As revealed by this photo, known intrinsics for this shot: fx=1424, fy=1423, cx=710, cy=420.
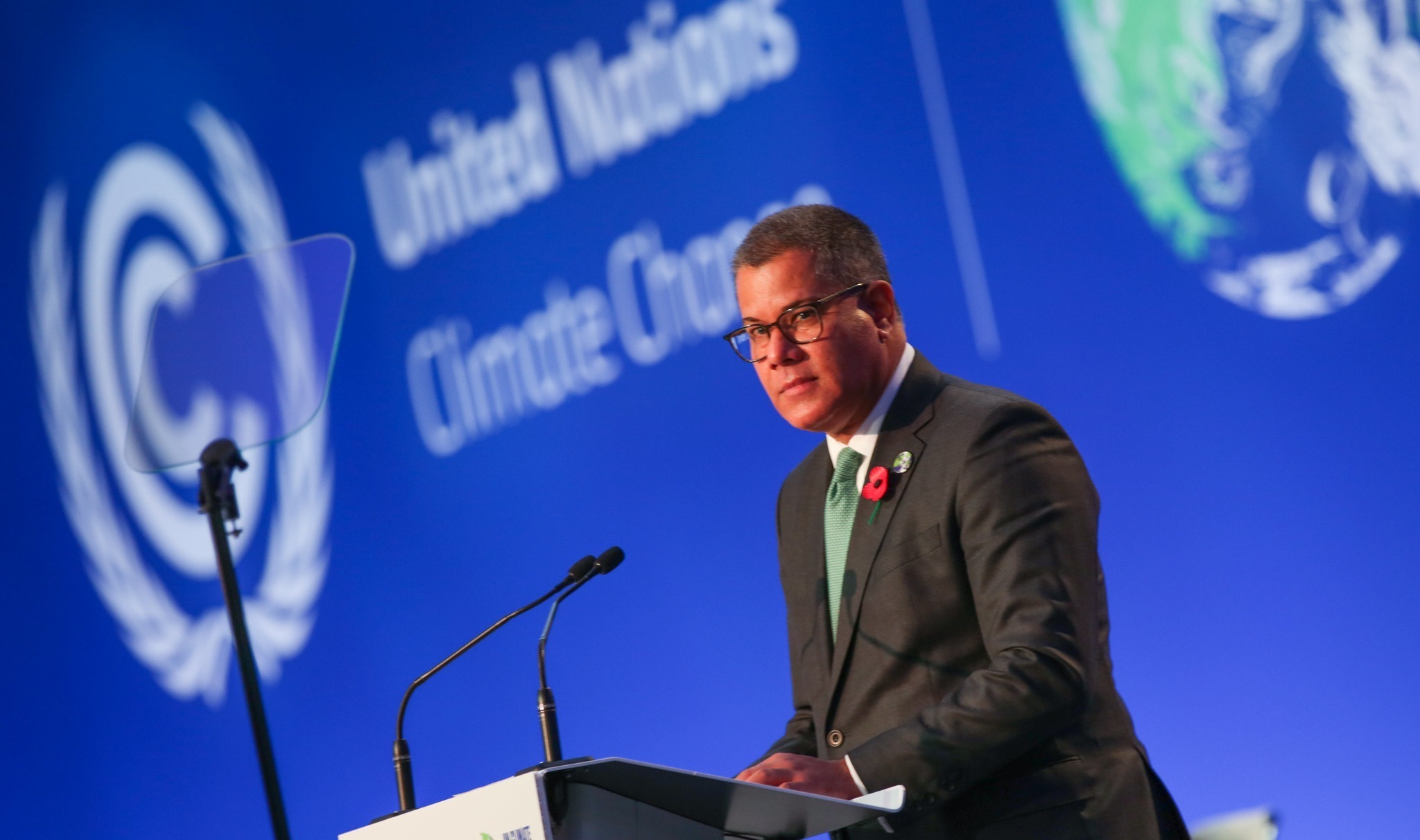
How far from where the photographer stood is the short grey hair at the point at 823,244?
2.30 meters

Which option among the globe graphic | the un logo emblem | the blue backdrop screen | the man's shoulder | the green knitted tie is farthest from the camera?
the un logo emblem

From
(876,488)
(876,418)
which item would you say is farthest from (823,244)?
(876,488)

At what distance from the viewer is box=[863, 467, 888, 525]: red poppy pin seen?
7.14ft

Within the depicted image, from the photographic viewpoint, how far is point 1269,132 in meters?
2.94

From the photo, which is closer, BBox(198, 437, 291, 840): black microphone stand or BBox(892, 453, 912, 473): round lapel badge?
BBox(198, 437, 291, 840): black microphone stand

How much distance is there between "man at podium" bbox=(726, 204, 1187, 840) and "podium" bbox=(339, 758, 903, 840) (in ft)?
0.25

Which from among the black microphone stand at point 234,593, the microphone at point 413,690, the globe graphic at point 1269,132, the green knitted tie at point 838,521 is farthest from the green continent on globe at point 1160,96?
the black microphone stand at point 234,593

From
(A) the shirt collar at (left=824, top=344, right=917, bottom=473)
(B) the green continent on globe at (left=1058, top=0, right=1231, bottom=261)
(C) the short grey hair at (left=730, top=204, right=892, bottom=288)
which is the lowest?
(A) the shirt collar at (left=824, top=344, right=917, bottom=473)

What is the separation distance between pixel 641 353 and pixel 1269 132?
1790mm

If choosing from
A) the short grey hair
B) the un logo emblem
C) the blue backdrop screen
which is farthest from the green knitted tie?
the un logo emblem

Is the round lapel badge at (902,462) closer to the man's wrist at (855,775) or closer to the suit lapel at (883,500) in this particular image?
the suit lapel at (883,500)

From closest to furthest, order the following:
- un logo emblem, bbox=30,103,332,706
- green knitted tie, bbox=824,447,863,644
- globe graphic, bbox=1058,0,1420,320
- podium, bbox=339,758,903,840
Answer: podium, bbox=339,758,903,840
green knitted tie, bbox=824,447,863,644
globe graphic, bbox=1058,0,1420,320
un logo emblem, bbox=30,103,332,706

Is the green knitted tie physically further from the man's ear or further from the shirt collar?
the man's ear

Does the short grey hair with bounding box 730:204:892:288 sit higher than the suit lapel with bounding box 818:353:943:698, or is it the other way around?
the short grey hair with bounding box 730:204:892:288
